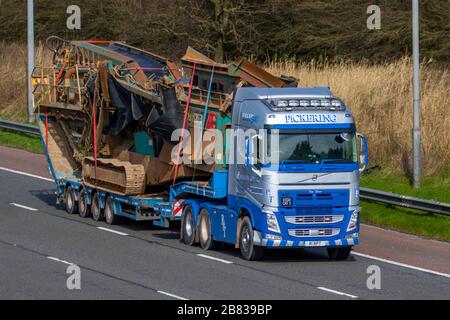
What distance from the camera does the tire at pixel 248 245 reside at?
20266mm

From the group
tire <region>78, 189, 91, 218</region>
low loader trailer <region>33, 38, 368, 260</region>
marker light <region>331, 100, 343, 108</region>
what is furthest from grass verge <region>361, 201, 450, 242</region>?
tire <region>78, 189, 91, 218</region>

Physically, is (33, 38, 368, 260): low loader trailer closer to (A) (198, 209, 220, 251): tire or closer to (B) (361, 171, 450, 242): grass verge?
(A) (198, 209, 220, 251): tire

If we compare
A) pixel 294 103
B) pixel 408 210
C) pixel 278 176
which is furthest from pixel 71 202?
pixel 294 103

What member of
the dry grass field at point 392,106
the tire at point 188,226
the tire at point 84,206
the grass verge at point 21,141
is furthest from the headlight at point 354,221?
the grass verge at point 21,141

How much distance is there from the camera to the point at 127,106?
24844mm

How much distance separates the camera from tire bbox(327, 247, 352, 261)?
20.8 meters

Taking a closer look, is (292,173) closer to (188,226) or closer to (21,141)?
(188,226)

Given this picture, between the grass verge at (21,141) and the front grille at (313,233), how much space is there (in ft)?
59.0

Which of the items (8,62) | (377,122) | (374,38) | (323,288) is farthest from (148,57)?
(8,62)

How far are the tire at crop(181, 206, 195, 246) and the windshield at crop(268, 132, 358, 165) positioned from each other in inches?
123

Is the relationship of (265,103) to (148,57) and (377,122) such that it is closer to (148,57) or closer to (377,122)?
(148,57)

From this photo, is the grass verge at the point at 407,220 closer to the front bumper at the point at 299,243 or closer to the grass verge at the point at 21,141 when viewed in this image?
the front bumper at the point at 299,243
